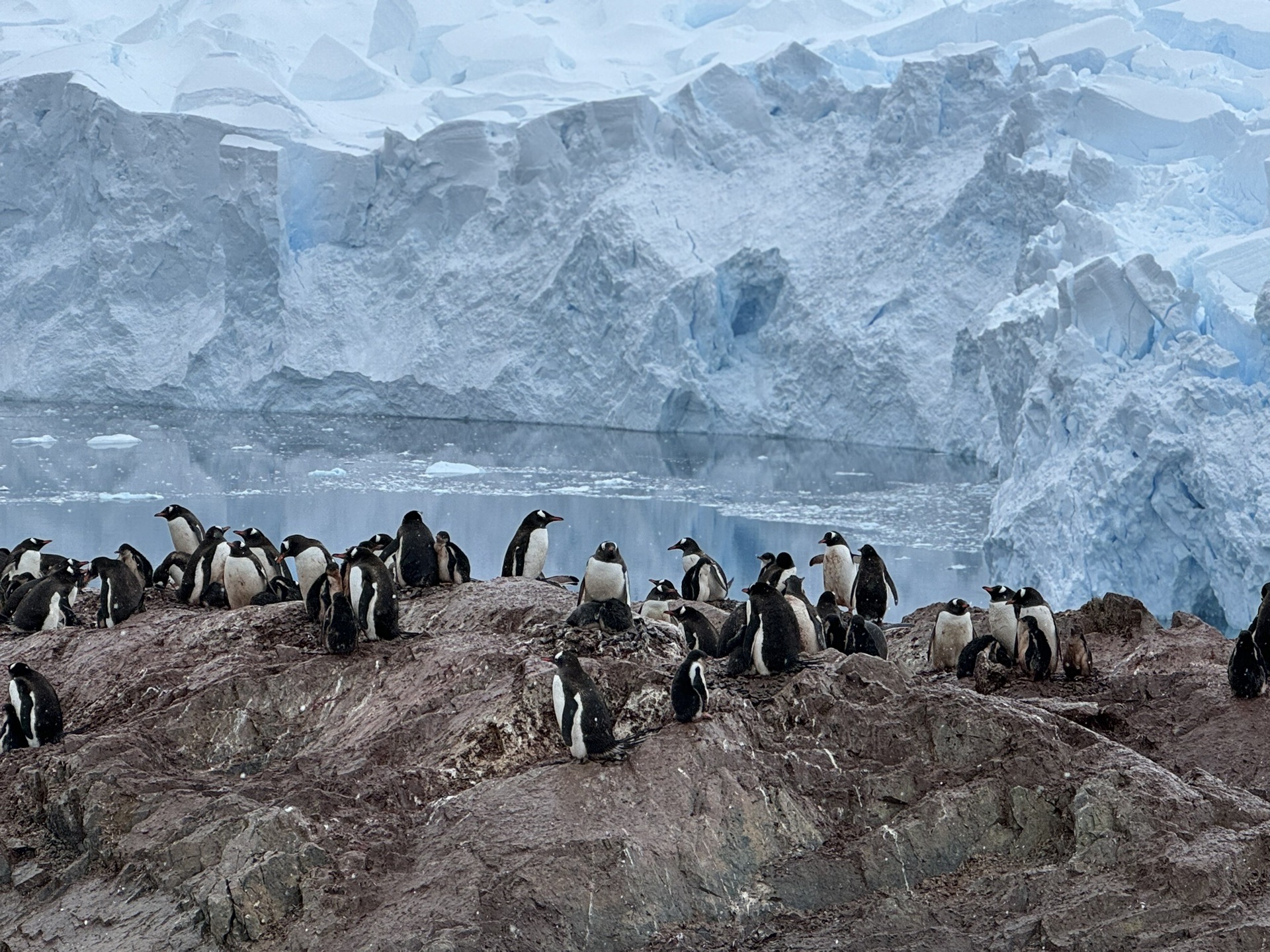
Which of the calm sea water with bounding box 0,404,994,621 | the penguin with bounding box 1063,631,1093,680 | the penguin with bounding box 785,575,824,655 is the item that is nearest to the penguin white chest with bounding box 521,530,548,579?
A: the penguin with bounding box 785,575,824,655

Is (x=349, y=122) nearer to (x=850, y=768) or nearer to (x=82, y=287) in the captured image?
(x=82, y=287)

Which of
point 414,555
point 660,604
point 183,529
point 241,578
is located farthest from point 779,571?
point 183,529

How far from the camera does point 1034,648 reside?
5359 mm

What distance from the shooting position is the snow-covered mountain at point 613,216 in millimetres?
21578

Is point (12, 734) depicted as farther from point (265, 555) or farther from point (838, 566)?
point (838, 566)

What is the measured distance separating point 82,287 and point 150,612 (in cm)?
2129

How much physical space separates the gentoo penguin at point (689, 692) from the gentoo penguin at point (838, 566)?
325 centimetres

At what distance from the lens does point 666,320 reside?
22.5 metres

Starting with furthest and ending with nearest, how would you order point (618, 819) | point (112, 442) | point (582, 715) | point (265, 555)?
point (112, 442) → point (265, 555) → point (582, 715) → point (618, 819)

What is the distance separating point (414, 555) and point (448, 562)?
17 centimetres

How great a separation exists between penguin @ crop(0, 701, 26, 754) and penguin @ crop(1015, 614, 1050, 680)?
12.9ft

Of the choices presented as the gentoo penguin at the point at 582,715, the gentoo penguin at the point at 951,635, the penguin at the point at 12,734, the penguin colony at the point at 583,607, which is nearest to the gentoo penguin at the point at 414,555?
the penguin colony at the point at 583,607

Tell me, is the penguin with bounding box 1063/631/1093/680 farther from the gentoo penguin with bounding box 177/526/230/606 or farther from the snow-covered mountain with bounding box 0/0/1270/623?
the snow-covered mountain with bounding box 0/0/1270/623

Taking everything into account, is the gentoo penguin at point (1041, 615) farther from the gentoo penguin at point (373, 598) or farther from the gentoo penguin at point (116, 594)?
the gentoo penguin at point (116, 594)
